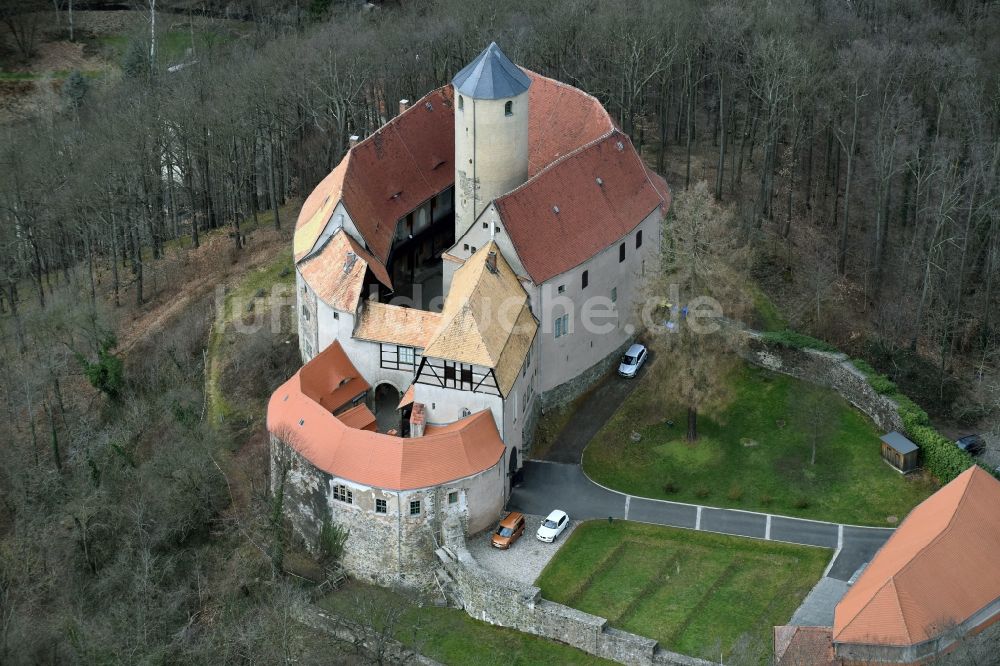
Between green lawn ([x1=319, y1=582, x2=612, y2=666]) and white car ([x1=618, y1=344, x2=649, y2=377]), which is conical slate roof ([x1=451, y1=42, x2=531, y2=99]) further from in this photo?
green lawn ([x1=319, y1=582, x2=612, y2=666])

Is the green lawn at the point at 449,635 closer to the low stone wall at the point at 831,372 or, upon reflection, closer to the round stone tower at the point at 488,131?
the round stone tower at the point at 488,131

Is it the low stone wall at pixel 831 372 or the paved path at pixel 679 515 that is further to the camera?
the low stone wall at pixel 831 372

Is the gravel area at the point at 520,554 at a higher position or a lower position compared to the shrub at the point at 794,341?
lower

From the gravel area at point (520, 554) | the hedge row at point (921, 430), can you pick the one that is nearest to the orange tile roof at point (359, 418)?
the gravel area at point (520, 554)

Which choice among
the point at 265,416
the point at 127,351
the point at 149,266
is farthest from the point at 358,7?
the point at 265,416

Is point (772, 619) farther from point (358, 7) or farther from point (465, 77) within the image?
point (358, 7)

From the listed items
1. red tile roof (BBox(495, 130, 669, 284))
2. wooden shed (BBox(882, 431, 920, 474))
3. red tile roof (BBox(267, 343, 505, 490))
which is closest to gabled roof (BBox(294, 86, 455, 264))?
red tile roof (BBox(495, 130, 669, 284))
